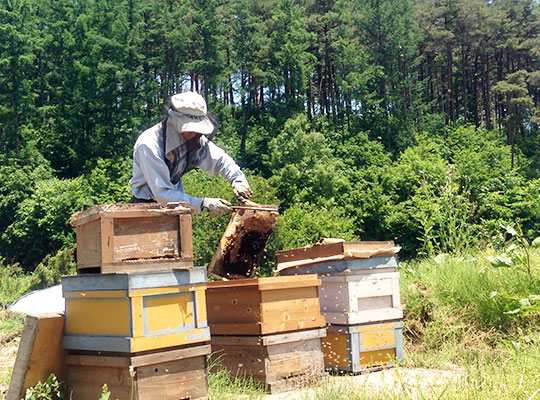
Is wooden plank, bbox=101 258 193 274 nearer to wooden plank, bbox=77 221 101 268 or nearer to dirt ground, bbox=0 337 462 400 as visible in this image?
wooden plank, bbox=77 221 101 268

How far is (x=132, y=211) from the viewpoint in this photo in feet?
12.5

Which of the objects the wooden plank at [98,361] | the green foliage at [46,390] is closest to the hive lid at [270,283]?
the wooden plank at [98,361]

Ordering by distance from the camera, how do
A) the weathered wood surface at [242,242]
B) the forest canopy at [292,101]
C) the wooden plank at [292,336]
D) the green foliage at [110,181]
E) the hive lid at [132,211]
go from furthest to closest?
the forest canopy at [292,101] → the green foliage at [110,181] → the weathered wood surface at [242,242] → the wooden plank at [292,336] → the hive lid at [132,211]

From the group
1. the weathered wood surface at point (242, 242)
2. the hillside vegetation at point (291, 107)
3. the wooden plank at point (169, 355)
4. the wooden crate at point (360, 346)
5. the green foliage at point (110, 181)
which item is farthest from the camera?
the hillside vegetation at point (291, 107)

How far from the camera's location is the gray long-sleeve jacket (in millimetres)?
4379

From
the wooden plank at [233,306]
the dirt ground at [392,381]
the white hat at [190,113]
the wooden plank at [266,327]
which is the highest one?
the white hat at [190,113]

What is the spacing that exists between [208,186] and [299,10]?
30.3 meters

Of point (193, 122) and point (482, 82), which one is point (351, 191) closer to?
point (482, 82)

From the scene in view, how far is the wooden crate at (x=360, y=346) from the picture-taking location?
5.40 meters

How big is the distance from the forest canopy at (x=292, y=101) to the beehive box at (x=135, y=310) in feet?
67.3

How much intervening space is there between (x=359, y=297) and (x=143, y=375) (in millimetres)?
2432

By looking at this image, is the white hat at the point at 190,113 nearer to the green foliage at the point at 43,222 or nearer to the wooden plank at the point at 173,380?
the wooden plank at the point at 173,380

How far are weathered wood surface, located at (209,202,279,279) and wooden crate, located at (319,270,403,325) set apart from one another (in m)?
0.82

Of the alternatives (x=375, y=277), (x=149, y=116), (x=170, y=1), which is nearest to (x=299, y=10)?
(x=170, y=1)
